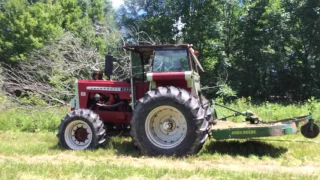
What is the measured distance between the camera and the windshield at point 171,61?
6.91 meters

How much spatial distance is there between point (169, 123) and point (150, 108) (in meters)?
0.51

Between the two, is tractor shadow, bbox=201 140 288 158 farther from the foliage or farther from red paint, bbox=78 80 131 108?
the foliage

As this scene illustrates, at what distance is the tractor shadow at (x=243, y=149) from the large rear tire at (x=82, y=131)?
2094 millimetres

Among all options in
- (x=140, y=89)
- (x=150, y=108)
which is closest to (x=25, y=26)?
(x=140, y=89)

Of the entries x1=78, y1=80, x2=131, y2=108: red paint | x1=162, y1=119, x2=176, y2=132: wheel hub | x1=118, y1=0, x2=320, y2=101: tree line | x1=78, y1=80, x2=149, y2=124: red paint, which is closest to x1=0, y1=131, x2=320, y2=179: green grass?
x1=78, y1=80, x2=149, y2=124: red paint

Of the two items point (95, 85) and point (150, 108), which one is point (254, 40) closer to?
point (95, 85)

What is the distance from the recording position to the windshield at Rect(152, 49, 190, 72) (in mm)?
6906

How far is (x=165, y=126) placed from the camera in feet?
22.1

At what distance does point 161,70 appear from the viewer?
22.7ft

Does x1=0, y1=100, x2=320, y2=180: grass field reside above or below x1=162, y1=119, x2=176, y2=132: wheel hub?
below

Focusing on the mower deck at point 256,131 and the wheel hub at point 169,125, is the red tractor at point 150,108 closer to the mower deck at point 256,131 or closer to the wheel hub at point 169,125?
the wheel hub at point 169,125

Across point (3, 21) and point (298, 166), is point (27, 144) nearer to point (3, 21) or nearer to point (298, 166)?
point (298, 166)

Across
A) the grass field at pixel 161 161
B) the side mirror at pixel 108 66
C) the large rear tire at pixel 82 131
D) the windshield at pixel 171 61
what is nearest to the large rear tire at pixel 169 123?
the grass field at pixel 161 161

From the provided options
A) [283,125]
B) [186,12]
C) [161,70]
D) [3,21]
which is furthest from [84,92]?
[3,21]
